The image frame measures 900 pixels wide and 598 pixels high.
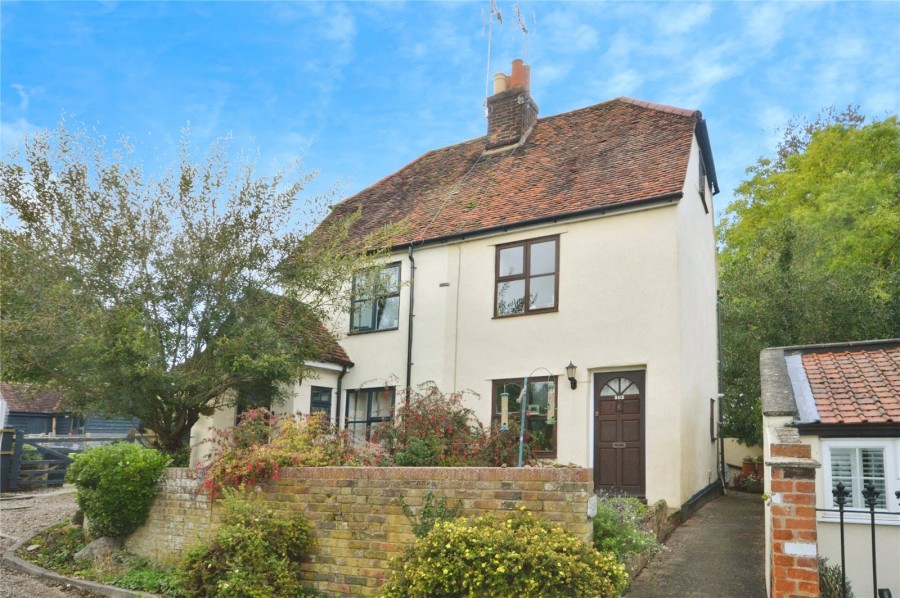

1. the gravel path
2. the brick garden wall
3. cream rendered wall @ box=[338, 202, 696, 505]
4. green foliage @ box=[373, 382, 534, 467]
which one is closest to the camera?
the brick garden wall

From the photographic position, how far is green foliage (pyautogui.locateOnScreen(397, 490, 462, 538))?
7465 mm

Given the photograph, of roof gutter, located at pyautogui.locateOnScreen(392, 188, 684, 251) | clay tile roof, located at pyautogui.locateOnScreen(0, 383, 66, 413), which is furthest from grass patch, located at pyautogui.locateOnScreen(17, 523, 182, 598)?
clay tile roof, located at pyautogui.locateOnScreen(0, 383, 66, 413)

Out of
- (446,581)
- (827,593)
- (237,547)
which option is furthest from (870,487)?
Result: (237,547)

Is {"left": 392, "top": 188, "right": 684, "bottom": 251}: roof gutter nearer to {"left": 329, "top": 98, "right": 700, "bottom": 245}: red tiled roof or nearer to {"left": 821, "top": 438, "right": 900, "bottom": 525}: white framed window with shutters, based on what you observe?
{"left": 329, "top": 98, "right": 700, "bottom": 245}: red tiled roof

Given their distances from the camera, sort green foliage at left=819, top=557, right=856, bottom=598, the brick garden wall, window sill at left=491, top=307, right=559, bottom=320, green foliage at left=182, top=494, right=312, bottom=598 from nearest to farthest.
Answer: green foliage at left=819, top=557, right=856, bottom=598, the brick garden wall, green foliage at left=182, top=494, right=312, bottom=598, window sill at left=491, top=307, right=559, bottom=320

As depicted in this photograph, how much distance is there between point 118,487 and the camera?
410 inches

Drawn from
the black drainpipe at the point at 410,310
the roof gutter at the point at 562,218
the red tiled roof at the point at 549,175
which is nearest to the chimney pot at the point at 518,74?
the red tiled roof at the point at 549,175

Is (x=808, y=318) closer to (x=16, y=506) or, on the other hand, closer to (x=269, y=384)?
(x=269, y=384)

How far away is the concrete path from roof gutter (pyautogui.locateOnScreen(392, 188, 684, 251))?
576 cm

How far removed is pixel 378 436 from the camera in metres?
12.2

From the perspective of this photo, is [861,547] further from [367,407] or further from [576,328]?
[367,407]

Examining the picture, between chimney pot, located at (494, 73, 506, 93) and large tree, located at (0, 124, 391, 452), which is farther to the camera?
chimney pot, located at (494, 73, 506, 93)

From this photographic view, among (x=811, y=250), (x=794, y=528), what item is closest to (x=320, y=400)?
(x=794, y=528)

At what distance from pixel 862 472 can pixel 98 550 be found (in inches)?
403
